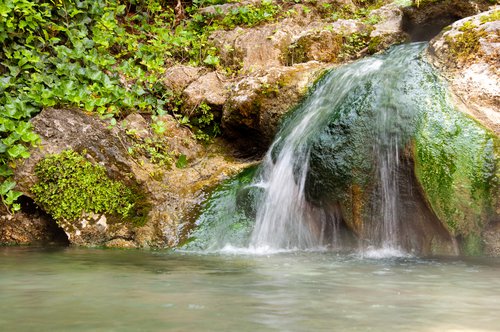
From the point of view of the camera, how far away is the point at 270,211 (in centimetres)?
599

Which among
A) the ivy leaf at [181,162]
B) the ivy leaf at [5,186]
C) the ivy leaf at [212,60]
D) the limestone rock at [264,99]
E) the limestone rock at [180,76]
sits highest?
the ivy leaf at [212,60]

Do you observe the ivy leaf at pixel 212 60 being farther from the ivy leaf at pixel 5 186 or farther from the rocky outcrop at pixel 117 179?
the ivy leaf at pixel 5 186

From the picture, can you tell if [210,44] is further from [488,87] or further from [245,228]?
[488,87]

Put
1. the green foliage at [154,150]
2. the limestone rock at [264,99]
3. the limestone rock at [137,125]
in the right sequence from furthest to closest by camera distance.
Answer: the limestone rock at [264,99] < the limestone rock at [137,125] < the green foliage at [154,150]

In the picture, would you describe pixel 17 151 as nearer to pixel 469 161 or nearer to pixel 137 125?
pixel 137 125

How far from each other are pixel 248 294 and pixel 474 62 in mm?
4014

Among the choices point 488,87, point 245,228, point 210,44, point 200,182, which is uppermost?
point 210,44

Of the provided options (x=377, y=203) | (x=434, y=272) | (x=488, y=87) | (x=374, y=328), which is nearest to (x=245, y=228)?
(x=377, y=203)

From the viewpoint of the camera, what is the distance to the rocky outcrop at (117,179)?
5949mm

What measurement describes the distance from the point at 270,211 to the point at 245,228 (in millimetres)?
347

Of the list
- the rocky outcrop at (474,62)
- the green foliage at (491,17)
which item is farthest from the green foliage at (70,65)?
the green foliage at (491,17)

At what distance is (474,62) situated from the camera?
5688mm

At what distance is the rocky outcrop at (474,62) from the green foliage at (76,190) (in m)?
3.85

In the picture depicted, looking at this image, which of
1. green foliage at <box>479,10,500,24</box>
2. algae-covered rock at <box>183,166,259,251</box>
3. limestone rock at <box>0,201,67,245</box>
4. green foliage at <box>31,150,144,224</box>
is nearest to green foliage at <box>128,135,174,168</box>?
green foliage at <box>31,150,144,224</box>
